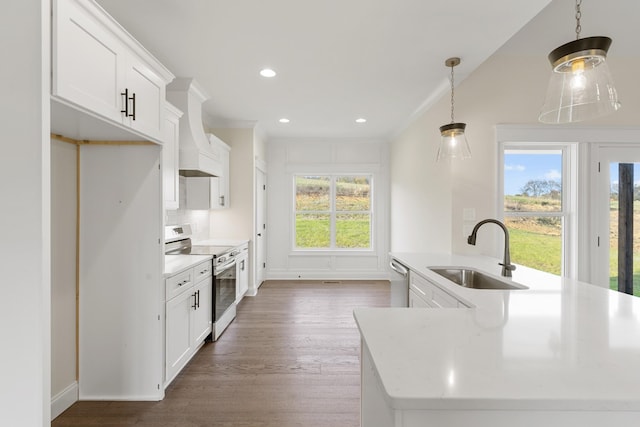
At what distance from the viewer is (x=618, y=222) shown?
9.89ft

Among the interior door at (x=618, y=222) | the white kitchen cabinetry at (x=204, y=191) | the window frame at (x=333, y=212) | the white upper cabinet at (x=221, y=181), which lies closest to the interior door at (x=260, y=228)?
the window frame at (x=333, y=212)

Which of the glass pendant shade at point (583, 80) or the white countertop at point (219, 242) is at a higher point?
the glass pendant shade at point (583, 80)

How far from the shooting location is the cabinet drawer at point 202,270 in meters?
2.65

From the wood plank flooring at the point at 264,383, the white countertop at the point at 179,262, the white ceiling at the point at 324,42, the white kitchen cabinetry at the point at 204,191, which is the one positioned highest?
the white ceiling at the point at 324,42

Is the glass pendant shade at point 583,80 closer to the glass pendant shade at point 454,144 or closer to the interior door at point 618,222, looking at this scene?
the glass pendant shade at point 454,144

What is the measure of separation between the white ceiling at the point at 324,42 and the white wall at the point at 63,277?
110 centimetres

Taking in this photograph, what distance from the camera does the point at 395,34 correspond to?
226 centimetres

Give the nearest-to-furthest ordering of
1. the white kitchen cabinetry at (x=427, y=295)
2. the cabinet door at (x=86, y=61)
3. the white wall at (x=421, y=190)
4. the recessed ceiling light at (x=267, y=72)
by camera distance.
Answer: the cabinet door at (x=86, y=61)
the white kitchen cabinetry at (x=427, y=295)
the recessed ceiling light at (x=267, y=72)
the white wall at (x=421, y=190)

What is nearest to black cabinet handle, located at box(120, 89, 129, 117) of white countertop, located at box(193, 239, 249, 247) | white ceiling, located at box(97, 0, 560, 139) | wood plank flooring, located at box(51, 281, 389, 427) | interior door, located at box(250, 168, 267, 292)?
white ceiling, located at box(97, 0, 560, 139)

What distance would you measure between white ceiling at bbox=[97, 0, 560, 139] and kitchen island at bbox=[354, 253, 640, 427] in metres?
1.89

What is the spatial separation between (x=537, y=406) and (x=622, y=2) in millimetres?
3455

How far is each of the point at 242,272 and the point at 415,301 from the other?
263cm

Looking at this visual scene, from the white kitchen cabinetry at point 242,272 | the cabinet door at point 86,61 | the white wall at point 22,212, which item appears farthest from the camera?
the white kitchen cabinetry at point 242,272

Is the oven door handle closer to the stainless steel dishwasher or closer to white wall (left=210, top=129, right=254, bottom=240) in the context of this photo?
white wall (left=210, top=129, right=254, bottom=240)
